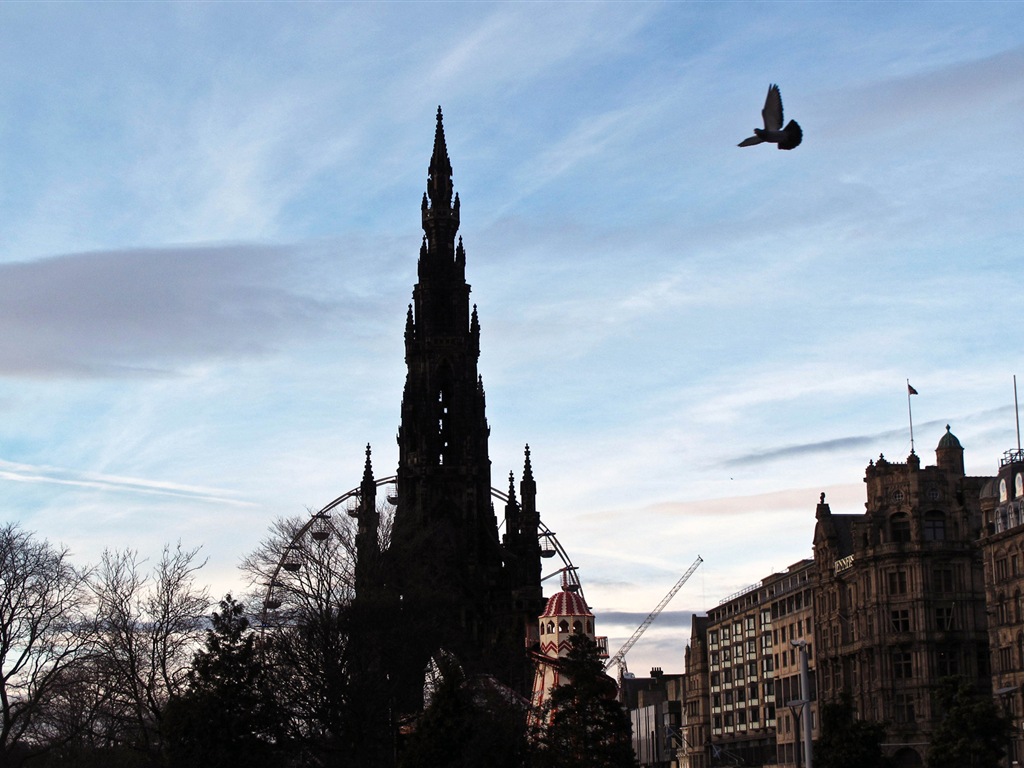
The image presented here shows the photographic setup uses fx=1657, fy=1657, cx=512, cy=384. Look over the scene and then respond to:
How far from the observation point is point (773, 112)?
106 ft

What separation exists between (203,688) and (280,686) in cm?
930

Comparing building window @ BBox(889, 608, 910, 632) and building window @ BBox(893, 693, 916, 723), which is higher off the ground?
building window @ BBox(889, 608, 910, 632)

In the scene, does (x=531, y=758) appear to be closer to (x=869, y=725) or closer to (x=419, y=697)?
(x=419, y=697)

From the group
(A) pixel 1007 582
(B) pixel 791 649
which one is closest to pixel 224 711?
(A) pixel 1007 582

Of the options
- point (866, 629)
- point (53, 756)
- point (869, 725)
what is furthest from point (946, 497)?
point (53, 756)

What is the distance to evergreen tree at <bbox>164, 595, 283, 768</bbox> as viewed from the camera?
80.3 metres

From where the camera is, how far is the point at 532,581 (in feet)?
511

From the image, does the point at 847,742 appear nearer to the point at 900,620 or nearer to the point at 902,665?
the point at 902,665

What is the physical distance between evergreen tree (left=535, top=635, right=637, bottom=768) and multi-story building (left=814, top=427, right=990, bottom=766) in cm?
Answer: 5473

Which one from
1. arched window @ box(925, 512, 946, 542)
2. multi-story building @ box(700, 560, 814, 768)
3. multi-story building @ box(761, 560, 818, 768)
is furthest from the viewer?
multi-story building @ box(700, 560, 814, 768)

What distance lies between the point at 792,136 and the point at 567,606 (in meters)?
76.1

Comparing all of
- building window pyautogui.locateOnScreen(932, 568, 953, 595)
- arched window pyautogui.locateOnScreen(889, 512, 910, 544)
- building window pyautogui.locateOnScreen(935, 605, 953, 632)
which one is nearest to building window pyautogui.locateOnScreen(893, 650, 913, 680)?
building window pyautogui.locateOnScreen(935, 605, 953, 632)

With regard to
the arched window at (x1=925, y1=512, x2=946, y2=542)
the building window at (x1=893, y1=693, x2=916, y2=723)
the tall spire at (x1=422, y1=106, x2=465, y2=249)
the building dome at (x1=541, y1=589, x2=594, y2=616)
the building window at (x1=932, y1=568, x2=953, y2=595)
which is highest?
the tall spire at (x1=422, y1=106, x2=465, y2=249)

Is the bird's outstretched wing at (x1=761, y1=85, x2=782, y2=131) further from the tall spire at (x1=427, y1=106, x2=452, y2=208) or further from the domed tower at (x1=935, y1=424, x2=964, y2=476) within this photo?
the tall spire at (x1=427, y1=106, x2=452, y2=208)
